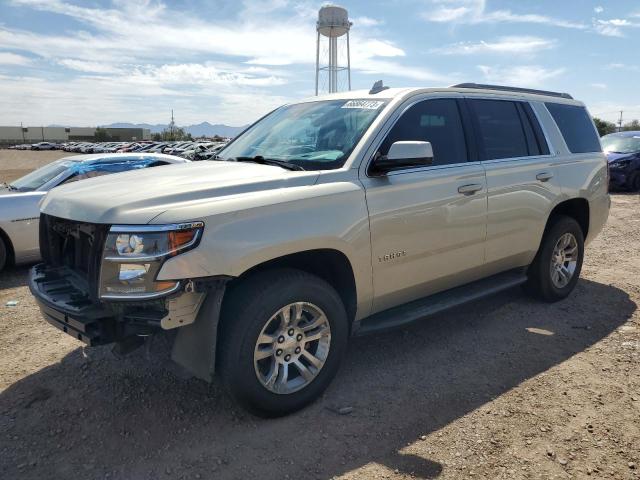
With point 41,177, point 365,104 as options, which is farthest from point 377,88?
point 41,177

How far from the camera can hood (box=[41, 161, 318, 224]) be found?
9.36 feet

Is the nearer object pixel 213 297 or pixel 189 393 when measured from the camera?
pixel 213 297

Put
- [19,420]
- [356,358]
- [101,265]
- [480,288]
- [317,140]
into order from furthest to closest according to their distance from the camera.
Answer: [480,288] → [356,358] → [317,140] → [19,420] → [101,265]

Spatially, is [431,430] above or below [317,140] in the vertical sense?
below

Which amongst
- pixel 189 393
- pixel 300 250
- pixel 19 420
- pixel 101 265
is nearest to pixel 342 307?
pixel 300 250

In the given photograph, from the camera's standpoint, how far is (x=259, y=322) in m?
3.01

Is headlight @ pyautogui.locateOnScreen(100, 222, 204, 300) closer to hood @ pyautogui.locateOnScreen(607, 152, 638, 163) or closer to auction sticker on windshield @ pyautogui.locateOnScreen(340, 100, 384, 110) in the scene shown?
auction sticker on windshield @ pyautogui.locateOnScreen(340, 100, 384, 110)

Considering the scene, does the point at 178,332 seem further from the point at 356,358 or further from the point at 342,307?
the point at 356,358

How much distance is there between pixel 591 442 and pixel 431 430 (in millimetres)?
894

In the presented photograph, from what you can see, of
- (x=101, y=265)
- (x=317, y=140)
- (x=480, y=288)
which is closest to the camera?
(x=101, y=265)

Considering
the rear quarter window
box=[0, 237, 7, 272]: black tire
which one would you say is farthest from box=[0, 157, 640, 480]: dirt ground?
box=[0, 237, 7, 272]: black tire

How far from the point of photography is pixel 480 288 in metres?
4.52

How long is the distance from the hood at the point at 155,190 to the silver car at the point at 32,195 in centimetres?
252

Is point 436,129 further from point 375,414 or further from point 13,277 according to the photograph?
point 13,277
